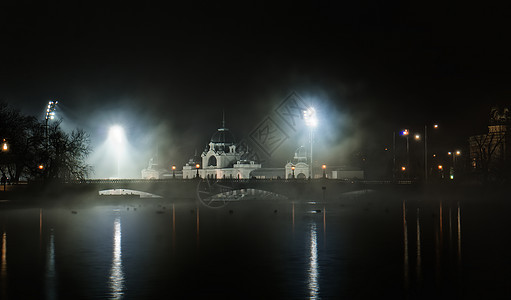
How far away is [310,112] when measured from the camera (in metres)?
92.2

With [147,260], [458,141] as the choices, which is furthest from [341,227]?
[458,141]

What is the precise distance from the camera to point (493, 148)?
429ft

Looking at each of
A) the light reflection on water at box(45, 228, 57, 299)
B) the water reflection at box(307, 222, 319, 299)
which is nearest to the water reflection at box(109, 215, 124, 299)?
the light reflection on water at box(45, 228, 57, 299)

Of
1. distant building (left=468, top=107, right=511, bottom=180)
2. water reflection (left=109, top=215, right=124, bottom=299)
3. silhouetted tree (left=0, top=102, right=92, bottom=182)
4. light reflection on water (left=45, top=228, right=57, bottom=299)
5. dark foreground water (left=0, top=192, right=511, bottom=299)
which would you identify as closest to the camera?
water reflection (left=109, top=215, right=124, bottom=299)

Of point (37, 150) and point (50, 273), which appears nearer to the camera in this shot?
point (50, 273)

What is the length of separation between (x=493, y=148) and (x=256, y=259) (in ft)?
360

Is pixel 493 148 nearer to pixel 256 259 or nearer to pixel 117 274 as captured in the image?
pixel 256 259

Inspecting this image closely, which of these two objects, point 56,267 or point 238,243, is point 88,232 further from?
point 56,267

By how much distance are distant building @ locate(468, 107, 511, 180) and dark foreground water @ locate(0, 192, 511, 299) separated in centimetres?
6143

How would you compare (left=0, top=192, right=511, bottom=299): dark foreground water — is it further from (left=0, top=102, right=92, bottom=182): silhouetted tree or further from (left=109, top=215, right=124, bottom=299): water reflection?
(left=0, top=102, right=92, bottom=182): silhouetted tree

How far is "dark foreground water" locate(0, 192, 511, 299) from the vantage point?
74.8ft

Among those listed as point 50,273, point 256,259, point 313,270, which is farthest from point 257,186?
point 50,273

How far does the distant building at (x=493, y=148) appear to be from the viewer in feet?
362

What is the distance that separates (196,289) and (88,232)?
21678 millimetres
